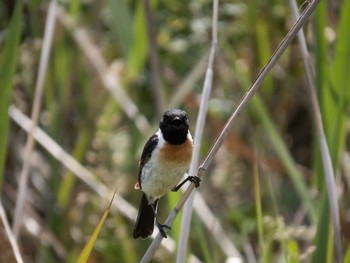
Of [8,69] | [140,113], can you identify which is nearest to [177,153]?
[8,69]

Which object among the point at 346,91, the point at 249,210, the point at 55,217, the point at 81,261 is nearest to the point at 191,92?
the point at 249,210

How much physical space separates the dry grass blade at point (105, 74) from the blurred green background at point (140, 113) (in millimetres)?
15

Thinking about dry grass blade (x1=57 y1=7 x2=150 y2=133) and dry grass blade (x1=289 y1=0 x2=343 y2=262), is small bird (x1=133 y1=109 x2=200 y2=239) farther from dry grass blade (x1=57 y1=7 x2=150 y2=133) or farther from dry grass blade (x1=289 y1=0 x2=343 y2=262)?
dry grass blade (x1=57 y1=7 x2=150 y2=133)

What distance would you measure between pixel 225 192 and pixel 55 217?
3.14ft

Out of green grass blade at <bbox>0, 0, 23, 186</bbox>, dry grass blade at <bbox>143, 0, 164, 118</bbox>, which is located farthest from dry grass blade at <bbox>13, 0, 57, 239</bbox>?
dry grass blade at <bbox>143, 0, 164, 118</bbox>

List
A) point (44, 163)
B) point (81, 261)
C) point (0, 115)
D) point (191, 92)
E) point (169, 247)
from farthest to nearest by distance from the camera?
point (44, 163), point (191, 92), point (169, 247), point (0, 115), point (81, 261)

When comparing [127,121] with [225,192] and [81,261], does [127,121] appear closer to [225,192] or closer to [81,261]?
[225,192]

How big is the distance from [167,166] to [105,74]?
1.46m

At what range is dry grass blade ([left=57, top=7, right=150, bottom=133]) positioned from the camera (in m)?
3.94

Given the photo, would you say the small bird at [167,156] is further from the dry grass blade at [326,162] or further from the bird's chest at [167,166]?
the dry grass blade at [326,162]

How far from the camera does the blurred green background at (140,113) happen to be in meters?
3.75

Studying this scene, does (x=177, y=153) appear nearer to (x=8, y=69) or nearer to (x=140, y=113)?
(x=8, y=69)

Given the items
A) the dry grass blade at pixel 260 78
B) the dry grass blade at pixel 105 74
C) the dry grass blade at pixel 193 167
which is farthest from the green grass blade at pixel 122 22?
the dry grass blade at pixel 260 78

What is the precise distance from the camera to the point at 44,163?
4.49m
